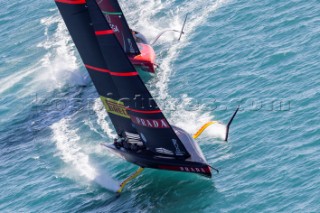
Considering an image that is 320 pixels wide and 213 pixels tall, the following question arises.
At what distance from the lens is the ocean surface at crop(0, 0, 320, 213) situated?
55.8m

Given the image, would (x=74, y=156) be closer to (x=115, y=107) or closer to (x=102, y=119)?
(x=102, y=119)

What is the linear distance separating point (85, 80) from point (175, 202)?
25603mm

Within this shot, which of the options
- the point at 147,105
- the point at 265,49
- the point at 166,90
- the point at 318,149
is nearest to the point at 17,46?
the point at 166,90

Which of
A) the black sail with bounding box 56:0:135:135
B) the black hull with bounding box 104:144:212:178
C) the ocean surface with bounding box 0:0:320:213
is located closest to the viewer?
the black hull with bounding box 104:144:212:178

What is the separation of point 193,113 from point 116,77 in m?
11.9

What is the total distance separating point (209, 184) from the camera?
56.4 m

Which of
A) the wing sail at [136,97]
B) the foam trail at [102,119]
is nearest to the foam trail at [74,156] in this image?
the foam trail at [102,119]

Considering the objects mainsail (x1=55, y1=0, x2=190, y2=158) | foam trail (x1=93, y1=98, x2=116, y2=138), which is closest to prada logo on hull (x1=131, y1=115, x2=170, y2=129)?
mainsail (x1=55, y1=0, x2=190, y2=158)

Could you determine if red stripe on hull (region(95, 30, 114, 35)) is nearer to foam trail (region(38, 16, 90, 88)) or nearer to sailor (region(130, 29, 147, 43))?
foam trail (region(38, 16, 90, 88))

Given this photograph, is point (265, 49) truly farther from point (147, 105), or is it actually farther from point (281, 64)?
point (147, 105)

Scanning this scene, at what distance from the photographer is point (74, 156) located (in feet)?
217

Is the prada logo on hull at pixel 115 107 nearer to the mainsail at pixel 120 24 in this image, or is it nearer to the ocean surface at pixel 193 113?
the ocean surface at pixel 193 113

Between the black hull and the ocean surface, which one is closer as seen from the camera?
the black hull

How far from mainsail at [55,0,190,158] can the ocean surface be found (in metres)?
3.76
